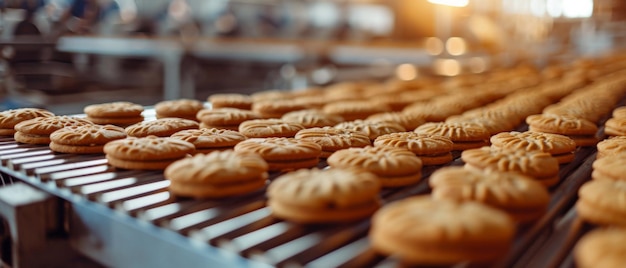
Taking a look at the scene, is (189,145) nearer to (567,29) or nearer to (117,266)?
(117,266)

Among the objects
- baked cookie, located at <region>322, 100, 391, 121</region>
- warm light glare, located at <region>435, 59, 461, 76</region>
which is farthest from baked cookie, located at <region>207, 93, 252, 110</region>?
warm light glare, located at <region>435, 59, 461, 76</region>

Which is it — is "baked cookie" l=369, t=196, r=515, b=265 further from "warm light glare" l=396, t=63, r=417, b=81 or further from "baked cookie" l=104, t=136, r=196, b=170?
"warm light glare" l=396, t=63, r=417, b=81

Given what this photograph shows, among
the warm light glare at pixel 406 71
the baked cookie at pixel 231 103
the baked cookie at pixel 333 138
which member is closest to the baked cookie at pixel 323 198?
the baked cookie at pixel 333 138

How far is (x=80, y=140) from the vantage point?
1.76 meters

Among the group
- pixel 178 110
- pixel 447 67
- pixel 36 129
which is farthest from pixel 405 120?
pixel 447 67

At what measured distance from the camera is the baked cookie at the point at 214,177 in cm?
131

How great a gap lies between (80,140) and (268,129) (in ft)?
1.99

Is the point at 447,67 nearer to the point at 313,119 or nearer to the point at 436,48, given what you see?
the point at 436,48

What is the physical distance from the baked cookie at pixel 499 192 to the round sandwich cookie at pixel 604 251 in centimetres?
23

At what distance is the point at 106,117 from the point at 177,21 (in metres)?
7.34

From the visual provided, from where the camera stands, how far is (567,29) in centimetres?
1462

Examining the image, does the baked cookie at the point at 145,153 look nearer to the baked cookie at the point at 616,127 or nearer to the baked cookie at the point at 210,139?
the baked cookie at the point at 210,139

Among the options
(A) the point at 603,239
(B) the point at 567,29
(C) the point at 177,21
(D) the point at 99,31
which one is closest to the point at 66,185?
(A) the point at 603,239

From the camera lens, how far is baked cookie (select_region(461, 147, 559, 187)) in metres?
1.42
